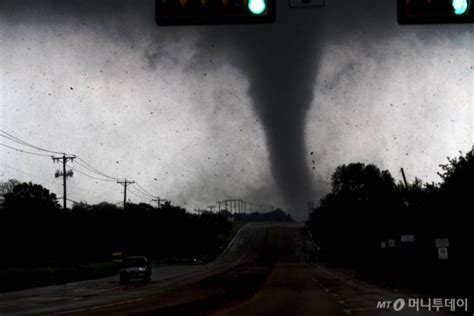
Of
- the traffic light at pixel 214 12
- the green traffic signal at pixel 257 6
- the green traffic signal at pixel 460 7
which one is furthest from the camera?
the green traffic signal at pixel 460 7

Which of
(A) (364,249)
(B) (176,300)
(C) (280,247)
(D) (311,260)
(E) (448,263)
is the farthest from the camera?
(C) (280,247)

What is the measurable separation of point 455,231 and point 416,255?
1192 centimetres

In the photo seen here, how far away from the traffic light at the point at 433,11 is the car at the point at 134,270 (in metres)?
48.3

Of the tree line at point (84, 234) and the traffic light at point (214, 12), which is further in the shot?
the tree line at point (84, 234)

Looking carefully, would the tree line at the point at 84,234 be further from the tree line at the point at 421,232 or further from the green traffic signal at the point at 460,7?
the green traffic signal at the point at 460,7

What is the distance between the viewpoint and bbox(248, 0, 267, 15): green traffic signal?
1102cm

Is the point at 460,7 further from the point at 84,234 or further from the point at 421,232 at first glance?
the point at 84,234

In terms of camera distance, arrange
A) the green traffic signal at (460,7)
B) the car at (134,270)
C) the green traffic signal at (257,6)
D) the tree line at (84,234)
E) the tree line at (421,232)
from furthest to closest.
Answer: the tree line at (84,234)
the car at (134,270)
the tree line at (421,232)
the green traffic signal at (460,7)
the green traffic signal at (257,6)

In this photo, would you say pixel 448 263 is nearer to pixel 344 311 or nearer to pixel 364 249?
pixel 344 311

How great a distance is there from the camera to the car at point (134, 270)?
57.1m

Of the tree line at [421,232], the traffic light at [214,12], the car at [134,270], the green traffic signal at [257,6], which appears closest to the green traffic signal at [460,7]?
the traffic light at [214,12]

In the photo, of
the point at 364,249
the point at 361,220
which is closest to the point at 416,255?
the point at 364,249

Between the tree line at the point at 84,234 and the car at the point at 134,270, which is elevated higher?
the tree line at the point at 84,234

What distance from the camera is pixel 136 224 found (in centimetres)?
15688
